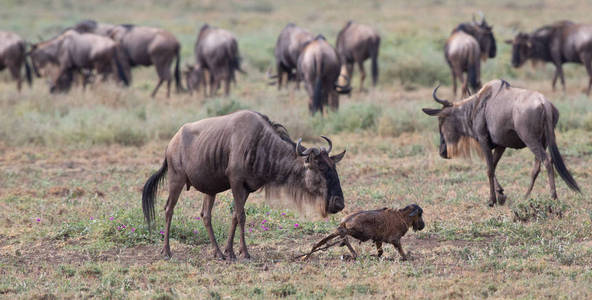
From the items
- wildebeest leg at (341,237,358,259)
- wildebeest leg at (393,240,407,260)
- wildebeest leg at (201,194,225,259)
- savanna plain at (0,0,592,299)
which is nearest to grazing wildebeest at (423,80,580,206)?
savanna plain at (0,0,592,299)

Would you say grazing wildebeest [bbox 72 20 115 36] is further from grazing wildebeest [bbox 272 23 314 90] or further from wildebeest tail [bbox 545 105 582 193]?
wildebeest tail [bbox 545 105 582 193]

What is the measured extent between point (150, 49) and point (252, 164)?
12.6 meters

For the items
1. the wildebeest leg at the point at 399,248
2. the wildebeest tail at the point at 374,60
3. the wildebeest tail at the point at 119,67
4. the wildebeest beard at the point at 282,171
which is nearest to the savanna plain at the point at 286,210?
the wildebeest leg at the point at 399,248

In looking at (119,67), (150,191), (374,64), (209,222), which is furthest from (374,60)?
(209,222)

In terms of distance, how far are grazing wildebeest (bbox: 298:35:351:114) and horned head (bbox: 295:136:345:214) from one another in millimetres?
7803

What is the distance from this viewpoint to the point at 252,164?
6.17 m

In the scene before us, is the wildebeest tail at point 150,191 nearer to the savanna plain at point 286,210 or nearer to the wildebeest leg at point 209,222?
the savanna plain at point 286,210

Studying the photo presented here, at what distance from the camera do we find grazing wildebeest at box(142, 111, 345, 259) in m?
6.05

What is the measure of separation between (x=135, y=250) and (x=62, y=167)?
444 cm

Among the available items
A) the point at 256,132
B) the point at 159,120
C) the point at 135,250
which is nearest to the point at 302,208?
the point at 256,132

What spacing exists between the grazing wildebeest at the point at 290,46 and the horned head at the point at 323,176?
9.93 meters

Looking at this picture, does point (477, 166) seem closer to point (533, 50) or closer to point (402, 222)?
point (402, 222)

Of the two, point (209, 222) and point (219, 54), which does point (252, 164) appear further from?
point (219, 54)

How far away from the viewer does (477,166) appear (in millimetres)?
10312
